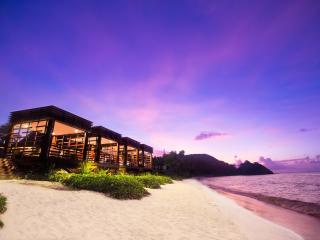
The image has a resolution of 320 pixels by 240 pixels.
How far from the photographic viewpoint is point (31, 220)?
618cm

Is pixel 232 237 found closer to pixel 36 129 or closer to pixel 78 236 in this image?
pixel 78 236

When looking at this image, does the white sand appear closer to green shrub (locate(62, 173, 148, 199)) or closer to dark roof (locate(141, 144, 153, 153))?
green shrub (locate(62, 173, 148, 199))

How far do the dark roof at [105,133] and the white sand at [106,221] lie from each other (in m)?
13.9

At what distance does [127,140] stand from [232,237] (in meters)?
24.8

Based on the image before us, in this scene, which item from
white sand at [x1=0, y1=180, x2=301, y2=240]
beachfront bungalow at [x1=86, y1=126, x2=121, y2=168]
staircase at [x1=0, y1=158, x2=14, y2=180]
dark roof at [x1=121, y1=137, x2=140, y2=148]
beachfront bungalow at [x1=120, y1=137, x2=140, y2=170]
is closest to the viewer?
white sand at [x1=0, y1=180, x2=301, y2=240]

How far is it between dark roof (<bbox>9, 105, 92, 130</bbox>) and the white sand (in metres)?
8.91

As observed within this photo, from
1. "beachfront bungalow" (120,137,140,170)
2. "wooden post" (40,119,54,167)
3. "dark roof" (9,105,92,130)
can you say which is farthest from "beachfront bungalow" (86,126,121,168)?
"wooden post" (40,119,54,167)

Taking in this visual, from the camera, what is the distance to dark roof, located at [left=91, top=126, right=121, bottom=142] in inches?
912

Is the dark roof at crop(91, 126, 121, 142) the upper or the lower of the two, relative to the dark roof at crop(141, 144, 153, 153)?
lower

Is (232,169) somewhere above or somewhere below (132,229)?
above

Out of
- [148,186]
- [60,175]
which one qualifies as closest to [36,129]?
[60,175]

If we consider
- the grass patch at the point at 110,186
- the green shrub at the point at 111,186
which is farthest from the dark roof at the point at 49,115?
the green shrub at the point at 111,186

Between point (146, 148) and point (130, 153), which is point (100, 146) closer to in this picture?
point (130, 153)

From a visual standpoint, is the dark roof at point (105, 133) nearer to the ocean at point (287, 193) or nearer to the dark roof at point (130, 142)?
the dark roof at point (130, 142)
